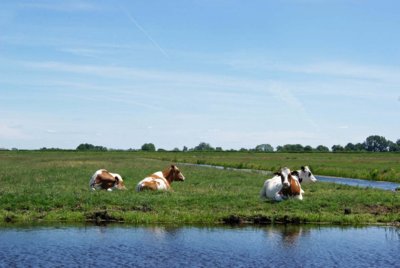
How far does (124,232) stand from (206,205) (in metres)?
5.06

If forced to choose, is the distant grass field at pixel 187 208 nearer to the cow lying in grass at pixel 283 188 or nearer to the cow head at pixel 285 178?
the cow lying in grass at pixel 283 188

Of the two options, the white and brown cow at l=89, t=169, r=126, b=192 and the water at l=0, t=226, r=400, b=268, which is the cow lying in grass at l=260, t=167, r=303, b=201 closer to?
the water at l=0, t=226, r=400, b=268

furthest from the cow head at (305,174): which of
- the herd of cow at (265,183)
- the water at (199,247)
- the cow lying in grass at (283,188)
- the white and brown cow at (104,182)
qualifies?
the water at (199,247)

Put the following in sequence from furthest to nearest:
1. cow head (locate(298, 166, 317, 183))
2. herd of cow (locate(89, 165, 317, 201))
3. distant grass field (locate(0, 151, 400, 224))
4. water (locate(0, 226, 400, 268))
→ 1. cow head (locate(298, 166, 317, 183))
2. herd of cow (locate(89, 165, 317, 201))
3. distant grass field (locate(0, 151, 400, 224))
4. water (locate(0, 226, 400, 268))

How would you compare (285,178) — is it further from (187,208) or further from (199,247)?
(199,247)

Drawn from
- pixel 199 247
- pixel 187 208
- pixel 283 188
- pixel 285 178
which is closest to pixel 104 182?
pixel 187 208

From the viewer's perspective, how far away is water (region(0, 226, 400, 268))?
14750 mm

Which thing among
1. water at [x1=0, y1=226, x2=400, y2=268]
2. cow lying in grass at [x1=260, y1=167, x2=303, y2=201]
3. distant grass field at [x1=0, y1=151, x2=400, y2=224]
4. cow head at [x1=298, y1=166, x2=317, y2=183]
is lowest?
water at [x1=0, y1=226, x2=400, y2=268]

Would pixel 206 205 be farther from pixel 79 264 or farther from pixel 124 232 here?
pixel 79 264

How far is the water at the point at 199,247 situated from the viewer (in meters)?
14.8

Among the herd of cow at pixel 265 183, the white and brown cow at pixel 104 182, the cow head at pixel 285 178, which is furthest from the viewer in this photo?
the white and brown cow at pixel 104 182

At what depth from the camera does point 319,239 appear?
718 inches

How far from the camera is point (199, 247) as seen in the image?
16.6 metres

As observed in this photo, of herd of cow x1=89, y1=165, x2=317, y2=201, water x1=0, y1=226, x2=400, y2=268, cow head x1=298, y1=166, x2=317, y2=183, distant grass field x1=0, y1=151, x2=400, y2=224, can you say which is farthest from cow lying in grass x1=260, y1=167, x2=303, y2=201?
cow head x1=298, y1=166, x2=317, y2=183
